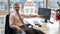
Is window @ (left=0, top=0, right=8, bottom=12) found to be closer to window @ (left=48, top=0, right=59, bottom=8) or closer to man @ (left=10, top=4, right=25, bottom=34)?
man @ (left=10, top=4, right=25, bottom=34)

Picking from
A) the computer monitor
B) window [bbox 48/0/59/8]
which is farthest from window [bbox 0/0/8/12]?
window [bbox 48/0/59/8]

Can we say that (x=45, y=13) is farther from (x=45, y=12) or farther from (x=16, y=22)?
(x=16, y=22)

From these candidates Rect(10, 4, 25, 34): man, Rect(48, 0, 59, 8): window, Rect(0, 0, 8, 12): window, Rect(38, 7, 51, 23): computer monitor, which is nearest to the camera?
Rect(10, 4, 25, 34): man

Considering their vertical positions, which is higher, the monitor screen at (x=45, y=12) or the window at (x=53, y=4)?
the window at (x=53, y=4)

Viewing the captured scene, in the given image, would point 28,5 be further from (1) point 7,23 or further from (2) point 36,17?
(1) point 7,23

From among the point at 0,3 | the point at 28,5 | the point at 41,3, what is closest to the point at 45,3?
the point at 41,3

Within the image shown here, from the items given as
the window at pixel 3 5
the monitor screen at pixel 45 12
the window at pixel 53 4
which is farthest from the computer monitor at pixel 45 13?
the window at pixel 3 5

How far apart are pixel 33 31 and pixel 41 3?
194cm

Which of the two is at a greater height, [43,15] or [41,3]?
[41,3]

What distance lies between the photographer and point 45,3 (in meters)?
4.79

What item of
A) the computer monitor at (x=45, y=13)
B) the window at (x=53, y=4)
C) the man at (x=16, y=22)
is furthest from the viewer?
the window at (x=53, y=4)

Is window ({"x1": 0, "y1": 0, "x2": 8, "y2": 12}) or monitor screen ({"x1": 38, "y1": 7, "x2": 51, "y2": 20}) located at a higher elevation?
window ({"x1": 0, "y1": 0, "x2": 8, "y2": 12})

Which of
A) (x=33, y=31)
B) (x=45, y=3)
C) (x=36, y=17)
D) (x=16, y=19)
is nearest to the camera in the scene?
(x=33, y=31)

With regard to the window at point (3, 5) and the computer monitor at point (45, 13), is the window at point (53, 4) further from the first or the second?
the window at point (3, 5)
